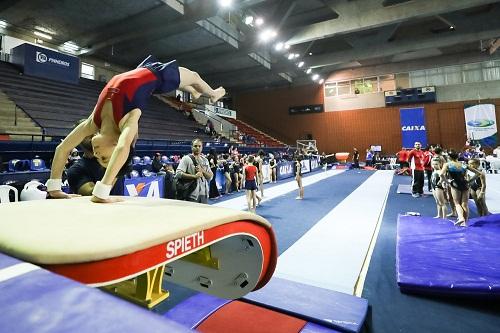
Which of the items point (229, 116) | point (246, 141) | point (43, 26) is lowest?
point (246, 141)

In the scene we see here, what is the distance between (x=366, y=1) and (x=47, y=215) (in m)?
15.4

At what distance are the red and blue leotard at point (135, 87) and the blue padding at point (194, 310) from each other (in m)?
1.67

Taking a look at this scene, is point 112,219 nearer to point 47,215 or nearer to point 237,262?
point 47,215

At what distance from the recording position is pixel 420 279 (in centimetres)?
272

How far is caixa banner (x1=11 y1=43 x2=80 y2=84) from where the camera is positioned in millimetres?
10766

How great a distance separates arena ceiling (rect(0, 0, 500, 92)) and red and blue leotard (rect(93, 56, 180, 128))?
9.40 meters

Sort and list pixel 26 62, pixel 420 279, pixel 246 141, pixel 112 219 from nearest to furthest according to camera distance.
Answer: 1. pixel 112 219
2. pixel 420 279
3. pixel 26 62
4. pixel 246 141

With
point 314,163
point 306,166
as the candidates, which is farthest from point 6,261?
point 314,163

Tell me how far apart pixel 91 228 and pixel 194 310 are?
1824 millimetres

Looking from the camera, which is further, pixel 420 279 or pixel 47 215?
pixel 420 279

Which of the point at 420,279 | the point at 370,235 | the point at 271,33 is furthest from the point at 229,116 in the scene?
the point at 420,279

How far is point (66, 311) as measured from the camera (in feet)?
1.51

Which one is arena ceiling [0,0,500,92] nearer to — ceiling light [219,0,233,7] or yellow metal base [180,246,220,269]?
ceiling light [219,0,233,7]

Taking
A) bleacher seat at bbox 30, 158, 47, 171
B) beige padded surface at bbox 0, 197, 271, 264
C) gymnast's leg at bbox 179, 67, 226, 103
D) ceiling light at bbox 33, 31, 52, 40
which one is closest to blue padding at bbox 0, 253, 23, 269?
beige padded surface at bbox 0, 197, 271, 264
